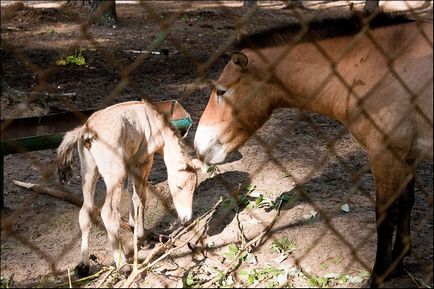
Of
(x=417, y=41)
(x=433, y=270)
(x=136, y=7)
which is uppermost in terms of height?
(x=417, y=41)

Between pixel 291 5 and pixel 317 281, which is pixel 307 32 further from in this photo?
pixel 317 281

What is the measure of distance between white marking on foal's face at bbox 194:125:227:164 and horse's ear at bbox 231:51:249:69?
1.48 feet

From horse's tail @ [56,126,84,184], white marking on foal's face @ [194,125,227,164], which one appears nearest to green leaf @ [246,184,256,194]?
white marking on foal's face @ [194,125,227,164]

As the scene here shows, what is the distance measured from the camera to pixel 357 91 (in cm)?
345

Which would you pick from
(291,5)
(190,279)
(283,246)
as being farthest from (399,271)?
(291,5)

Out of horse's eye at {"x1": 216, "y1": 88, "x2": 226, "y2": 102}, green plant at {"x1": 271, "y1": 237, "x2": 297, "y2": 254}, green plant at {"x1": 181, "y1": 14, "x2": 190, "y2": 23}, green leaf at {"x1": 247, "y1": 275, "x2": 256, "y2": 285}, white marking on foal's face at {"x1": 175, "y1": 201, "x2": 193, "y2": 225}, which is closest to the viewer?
horse's eye at {"x1": 216, "y1": 88, "x2": 226, "y2": 102}

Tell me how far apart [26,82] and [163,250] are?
384 cm

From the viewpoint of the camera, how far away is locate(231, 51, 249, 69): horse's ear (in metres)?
3.16

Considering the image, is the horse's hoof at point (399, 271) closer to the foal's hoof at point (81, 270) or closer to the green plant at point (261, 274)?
the green plant at point (261, 274)

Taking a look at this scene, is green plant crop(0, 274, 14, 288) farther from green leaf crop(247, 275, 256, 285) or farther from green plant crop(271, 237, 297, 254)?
green plant crop(271, 237, 297, 254)

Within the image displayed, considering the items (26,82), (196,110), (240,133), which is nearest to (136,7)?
(26,82)

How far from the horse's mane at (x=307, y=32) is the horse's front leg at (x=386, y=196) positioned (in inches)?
25.3

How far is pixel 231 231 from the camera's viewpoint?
4195 mm

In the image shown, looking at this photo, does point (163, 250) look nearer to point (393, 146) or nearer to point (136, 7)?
point (393, 146)
